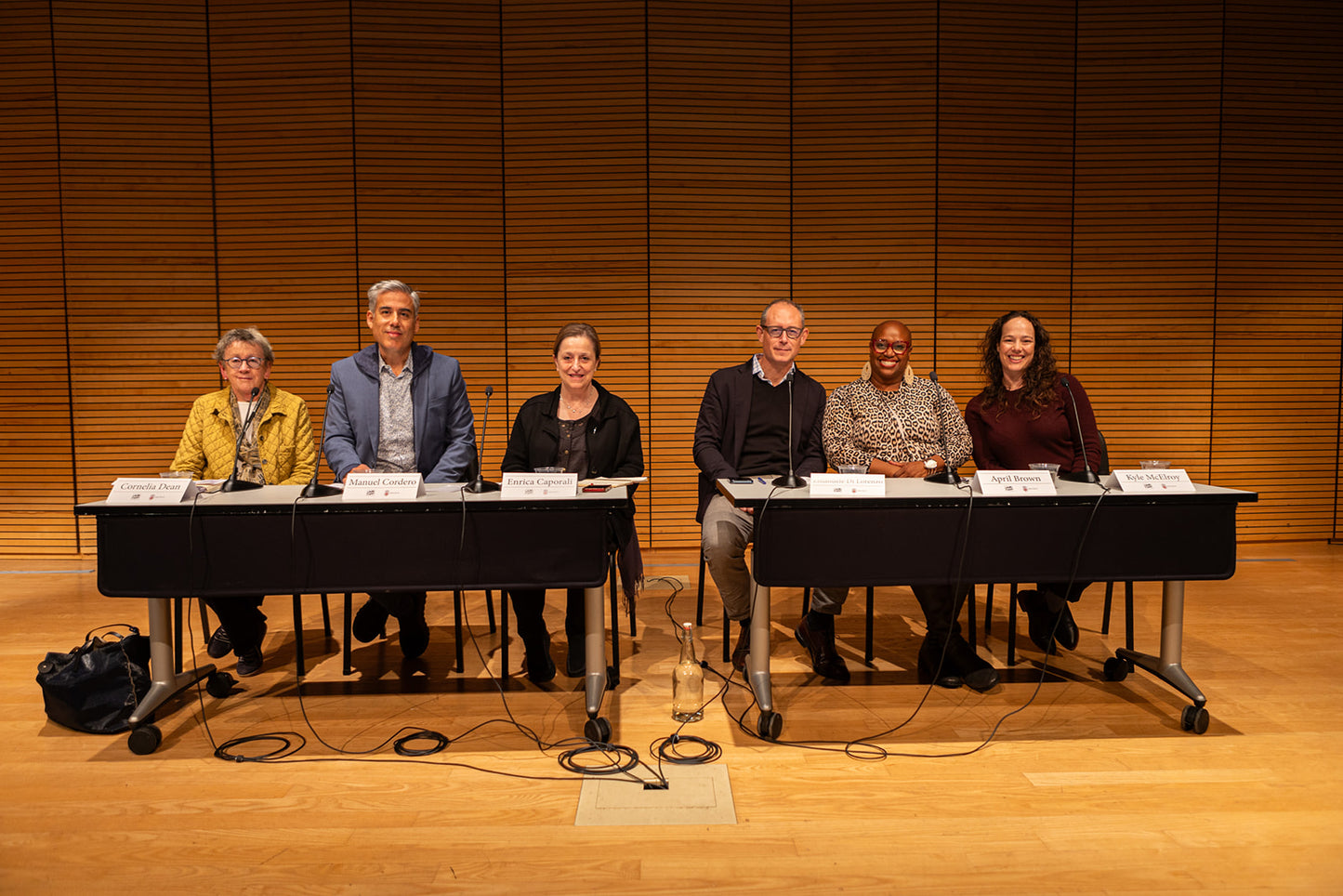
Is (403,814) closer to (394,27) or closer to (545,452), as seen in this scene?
(545,452)

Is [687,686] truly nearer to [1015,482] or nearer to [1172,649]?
[1015,482]

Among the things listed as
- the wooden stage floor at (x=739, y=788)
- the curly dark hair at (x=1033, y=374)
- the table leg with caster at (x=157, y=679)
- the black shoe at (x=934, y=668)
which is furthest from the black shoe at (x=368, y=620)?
the curly dark hair at (x=1033, y=374)

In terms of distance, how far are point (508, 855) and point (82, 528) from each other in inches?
184

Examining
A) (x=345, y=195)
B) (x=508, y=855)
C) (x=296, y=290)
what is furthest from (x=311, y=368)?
(x=508, y=855)

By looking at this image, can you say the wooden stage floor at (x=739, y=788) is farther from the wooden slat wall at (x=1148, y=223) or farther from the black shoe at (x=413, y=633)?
the wooden slat wall at (x=1148, y=223)

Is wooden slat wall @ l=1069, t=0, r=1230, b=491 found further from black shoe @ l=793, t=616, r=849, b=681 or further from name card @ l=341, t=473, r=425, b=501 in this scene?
name card @ l=341, t=473, r=425, b=501

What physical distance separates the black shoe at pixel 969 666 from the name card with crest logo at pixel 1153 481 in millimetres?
795

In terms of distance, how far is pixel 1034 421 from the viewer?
3.11m

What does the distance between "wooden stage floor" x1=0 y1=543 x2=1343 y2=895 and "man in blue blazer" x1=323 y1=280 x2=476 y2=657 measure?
733 mm

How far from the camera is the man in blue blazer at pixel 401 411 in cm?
299

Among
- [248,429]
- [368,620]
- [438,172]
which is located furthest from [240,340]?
[438,172]

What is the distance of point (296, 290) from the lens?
190 inches

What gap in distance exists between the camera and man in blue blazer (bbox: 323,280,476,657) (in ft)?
9.80

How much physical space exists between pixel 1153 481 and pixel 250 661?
3.24 m
